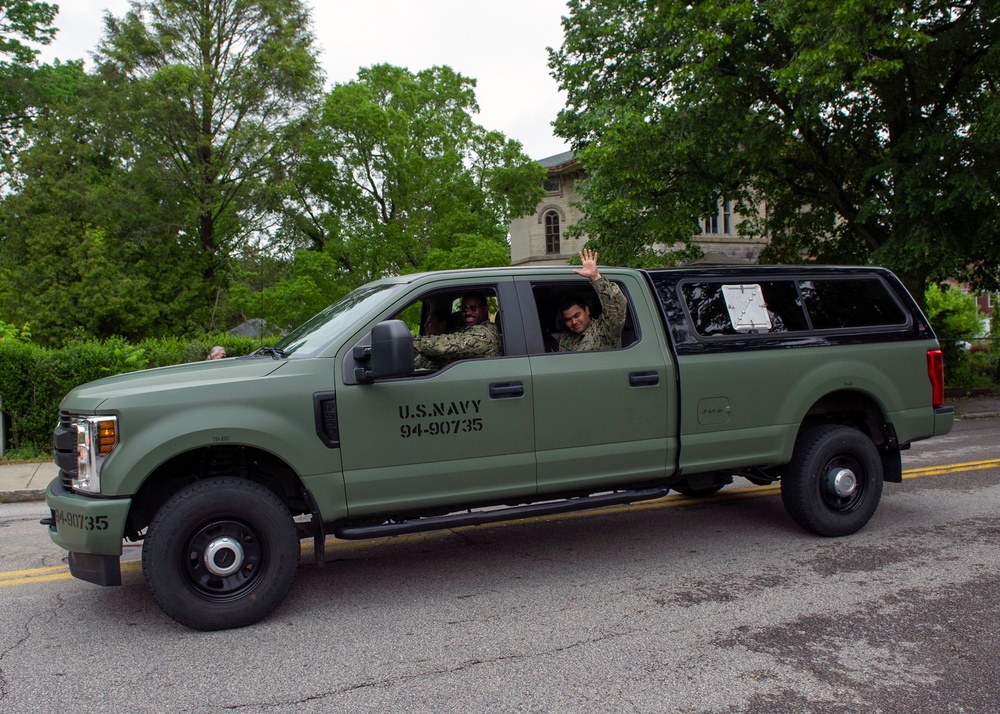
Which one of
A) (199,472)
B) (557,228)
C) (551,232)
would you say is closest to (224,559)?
(199,472)

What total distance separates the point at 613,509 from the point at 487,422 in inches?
105

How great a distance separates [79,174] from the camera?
31.9m

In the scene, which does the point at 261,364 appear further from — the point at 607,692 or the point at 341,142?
the point at 341,142

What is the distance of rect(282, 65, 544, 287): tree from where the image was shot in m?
33.0

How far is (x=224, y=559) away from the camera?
4301mm

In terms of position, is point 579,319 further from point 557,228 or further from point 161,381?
point 557,228

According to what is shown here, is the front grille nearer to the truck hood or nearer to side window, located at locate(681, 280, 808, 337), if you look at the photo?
the truck hood

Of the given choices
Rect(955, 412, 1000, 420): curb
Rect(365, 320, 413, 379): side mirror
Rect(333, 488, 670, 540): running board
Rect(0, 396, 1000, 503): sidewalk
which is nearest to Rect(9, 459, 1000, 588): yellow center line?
Rect(333, 488, 670, 540): running board

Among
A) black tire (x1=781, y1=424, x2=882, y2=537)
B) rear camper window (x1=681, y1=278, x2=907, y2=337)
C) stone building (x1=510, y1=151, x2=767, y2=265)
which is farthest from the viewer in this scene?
stone building (x1=510, y1=151, x2=767, y2=265)

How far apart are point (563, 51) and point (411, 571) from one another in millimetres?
17477

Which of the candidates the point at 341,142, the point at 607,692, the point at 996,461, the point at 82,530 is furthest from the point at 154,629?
the point at 341,142

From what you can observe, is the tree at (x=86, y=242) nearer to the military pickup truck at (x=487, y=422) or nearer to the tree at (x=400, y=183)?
the tree at (x=400, y=183)

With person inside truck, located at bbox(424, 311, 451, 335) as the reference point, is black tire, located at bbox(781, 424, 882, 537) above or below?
below

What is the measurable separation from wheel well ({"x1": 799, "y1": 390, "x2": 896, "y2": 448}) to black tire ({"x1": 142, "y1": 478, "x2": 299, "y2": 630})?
3972 mm
